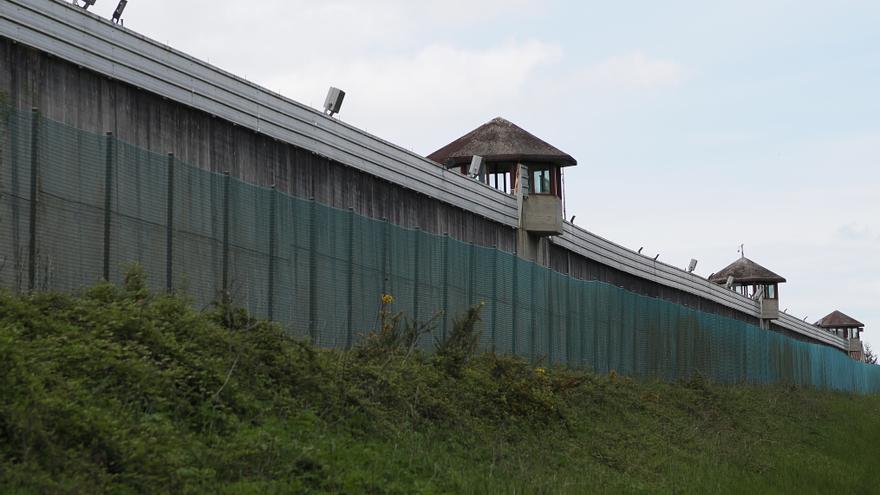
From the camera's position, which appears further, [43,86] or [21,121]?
[43,86]

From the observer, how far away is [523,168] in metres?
32.1

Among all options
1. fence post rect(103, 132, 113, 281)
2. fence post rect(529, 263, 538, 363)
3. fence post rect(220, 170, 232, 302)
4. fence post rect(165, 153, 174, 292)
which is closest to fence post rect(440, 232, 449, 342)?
fence post rect(529, 263, 538, 363)

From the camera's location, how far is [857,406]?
44.2 meters

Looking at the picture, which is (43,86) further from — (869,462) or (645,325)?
(645,325)

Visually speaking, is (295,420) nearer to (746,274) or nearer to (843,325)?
(746,274)

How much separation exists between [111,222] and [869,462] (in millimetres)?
15473

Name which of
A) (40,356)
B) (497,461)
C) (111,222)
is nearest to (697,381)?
(497,461)

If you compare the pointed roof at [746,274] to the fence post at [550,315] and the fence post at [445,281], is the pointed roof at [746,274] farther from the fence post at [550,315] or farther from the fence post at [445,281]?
the fence post at [445,281]

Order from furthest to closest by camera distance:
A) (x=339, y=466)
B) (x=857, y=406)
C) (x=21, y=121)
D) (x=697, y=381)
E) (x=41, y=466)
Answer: (x=857, y=406), (x=697, y=381), (x=21, y=121), (x=339, y=466), (x=41, y=466)

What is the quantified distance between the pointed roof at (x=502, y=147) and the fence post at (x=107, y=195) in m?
19.9

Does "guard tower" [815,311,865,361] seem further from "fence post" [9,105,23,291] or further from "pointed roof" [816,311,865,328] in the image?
"fence post" [9,105,23,291]

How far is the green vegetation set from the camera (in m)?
10.3

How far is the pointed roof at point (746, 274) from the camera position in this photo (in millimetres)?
70000

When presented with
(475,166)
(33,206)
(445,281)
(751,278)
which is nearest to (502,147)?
(475,166)
